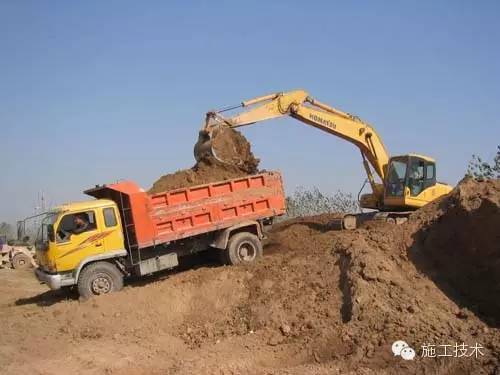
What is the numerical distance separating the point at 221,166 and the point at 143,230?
274 cm

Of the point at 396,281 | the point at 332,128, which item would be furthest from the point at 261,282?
the point at 332,128

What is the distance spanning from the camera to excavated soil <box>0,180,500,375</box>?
7230mm

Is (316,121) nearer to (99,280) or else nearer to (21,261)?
(99,280)

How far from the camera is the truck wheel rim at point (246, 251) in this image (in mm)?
12588

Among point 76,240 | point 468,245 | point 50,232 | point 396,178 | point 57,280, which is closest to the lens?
point 468,245

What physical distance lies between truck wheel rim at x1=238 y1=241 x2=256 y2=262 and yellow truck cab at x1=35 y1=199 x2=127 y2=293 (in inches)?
112

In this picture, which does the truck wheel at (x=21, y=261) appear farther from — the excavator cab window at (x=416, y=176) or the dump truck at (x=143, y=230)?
the excavator cab window at (x=416, y=176)

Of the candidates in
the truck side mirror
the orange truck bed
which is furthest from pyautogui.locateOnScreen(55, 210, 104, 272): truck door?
the orange truck bed

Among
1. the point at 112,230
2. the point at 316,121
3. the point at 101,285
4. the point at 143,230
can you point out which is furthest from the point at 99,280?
the point at 316,121

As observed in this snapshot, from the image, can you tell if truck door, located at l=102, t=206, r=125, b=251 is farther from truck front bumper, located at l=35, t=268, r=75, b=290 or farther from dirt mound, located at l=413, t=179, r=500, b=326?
dirt mound, located at l=413, t=179, r=500, b=326

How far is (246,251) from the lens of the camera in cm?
1270

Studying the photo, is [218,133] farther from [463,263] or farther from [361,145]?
[463,263]

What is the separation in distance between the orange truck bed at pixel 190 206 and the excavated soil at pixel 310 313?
3.63 ft

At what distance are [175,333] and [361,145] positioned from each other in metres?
8.80
